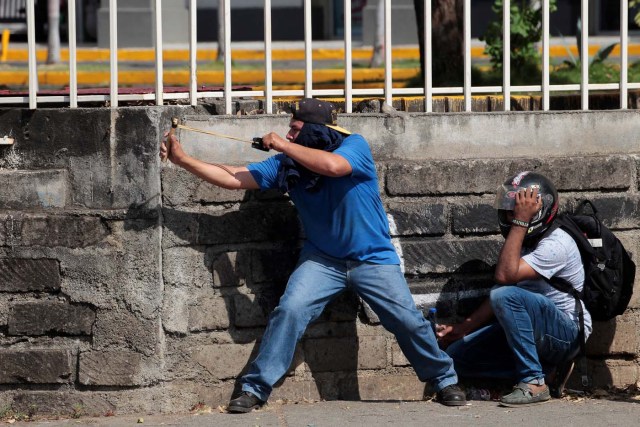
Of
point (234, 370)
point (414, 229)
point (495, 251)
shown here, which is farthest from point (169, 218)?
point (495, 251)

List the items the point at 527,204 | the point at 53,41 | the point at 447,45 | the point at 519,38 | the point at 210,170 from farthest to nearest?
the point at 53,41 < the point at 519,38 < the point at 447,45 < the point at 527,204 < the point at 210,170

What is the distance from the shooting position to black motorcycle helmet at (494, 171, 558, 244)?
544 centimetres

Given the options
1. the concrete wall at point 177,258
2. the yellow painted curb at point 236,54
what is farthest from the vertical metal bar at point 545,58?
the yellow painted curb at point 236,54

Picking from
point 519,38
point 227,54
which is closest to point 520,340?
point 227,54

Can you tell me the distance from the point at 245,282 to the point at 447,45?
3426mm

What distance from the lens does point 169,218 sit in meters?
5.43

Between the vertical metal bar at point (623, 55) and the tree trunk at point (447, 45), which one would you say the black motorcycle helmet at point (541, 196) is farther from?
the tree trunk at point (447, 45)

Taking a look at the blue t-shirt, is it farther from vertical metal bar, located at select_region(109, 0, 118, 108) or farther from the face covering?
vertical metal bar, located at select_region(109, 0, 118, 108)

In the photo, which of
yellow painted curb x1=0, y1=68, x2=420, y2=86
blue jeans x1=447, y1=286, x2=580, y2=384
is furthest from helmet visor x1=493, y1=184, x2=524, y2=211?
yellow painted curb x1=0, y1=68, x2=420, y2=86

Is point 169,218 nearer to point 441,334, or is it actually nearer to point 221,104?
point 221,104

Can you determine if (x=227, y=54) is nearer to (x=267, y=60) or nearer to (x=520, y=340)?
(x=267, y=60)

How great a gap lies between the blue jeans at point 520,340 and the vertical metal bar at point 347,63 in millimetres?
1226

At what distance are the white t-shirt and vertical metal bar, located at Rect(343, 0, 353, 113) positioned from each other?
3.85 feet

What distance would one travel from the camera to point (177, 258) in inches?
215
